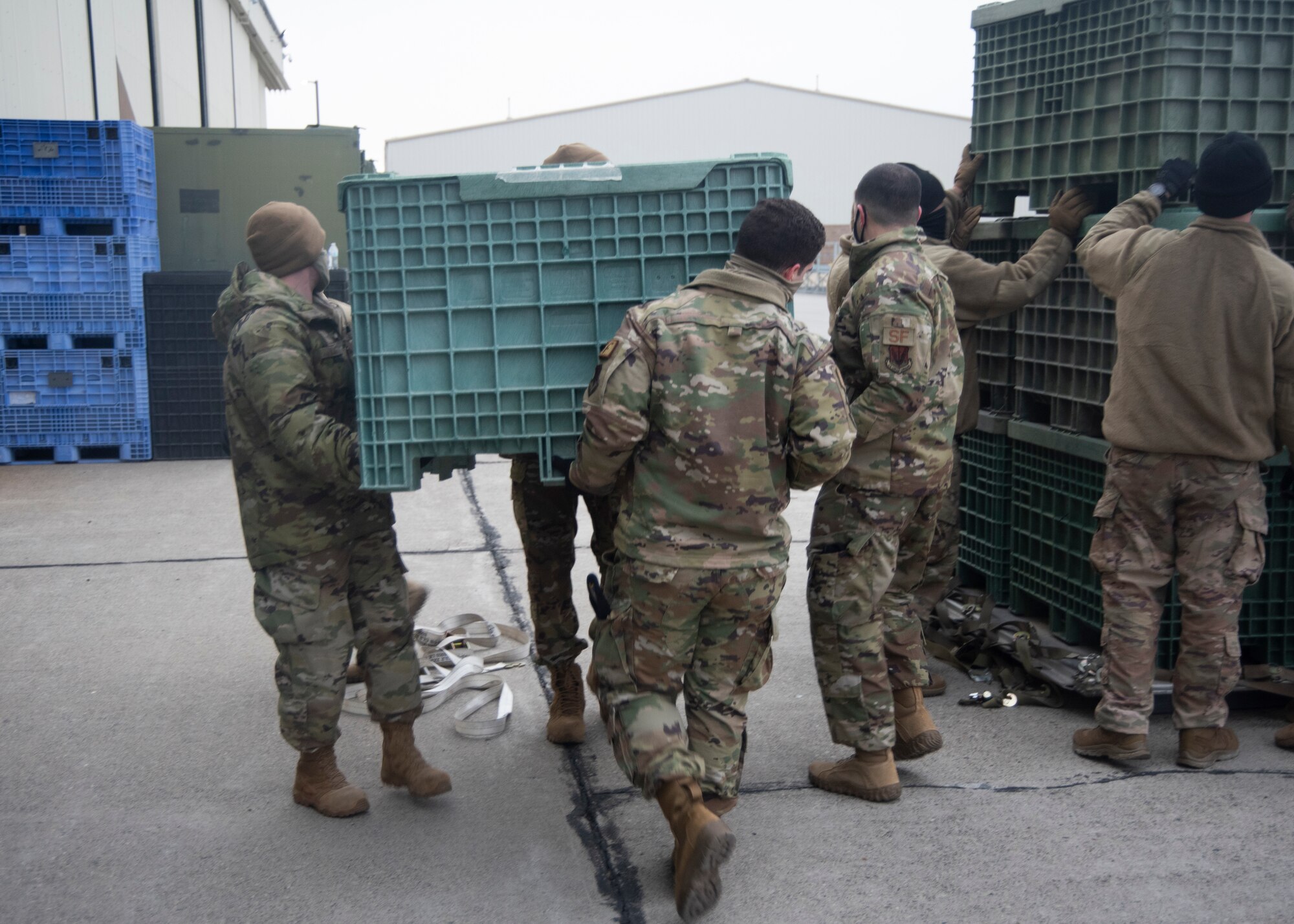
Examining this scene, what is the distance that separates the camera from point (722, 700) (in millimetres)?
3225

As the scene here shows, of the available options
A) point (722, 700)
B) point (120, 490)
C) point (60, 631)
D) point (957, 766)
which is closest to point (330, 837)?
point (722, 700)

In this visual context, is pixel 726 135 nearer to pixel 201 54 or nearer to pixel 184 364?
pixel 201 54

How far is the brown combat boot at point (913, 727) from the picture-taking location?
394 centimetres

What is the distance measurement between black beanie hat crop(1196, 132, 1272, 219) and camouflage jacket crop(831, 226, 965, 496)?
37.0 inches

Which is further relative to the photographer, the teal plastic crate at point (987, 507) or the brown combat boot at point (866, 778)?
the teal plastic crate at point (987, 507)

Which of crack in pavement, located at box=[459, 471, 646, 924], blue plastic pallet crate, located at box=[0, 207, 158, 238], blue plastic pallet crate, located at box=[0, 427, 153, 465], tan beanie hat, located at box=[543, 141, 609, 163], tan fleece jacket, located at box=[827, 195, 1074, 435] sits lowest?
crack in pavement, located at box=[459, 471, 646, 924]

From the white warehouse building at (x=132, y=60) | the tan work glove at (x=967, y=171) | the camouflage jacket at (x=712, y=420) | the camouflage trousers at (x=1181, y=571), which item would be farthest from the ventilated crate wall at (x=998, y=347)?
the white warehouse building at (x=132, y=60)

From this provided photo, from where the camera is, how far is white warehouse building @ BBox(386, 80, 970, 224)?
4081cm

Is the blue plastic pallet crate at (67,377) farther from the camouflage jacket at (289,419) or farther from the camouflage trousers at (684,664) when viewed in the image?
the camouflage trousers at (684,664)

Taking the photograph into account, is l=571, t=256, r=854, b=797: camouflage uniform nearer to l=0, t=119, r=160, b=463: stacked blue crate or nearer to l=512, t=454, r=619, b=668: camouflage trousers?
l=512, t=454, r=619, b=668: camouflage trousers

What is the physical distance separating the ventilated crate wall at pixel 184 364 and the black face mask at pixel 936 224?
18.5 feet

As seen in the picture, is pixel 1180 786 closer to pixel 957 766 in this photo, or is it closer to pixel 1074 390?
pixel 957 766

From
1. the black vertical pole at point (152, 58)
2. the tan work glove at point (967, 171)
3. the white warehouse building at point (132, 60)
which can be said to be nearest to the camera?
the tan work glove at point (967, 171)

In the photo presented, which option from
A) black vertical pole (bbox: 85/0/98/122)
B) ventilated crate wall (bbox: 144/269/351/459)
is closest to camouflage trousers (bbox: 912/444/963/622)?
ventilated crate wall (bbox: 144/269/351/459)
